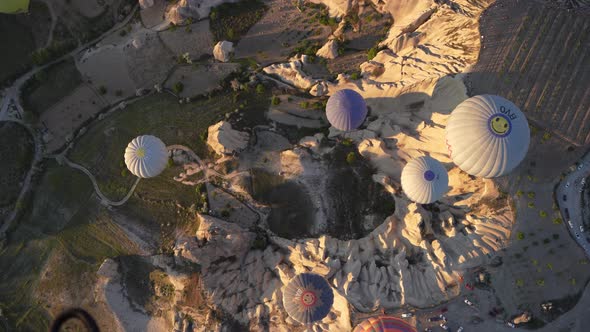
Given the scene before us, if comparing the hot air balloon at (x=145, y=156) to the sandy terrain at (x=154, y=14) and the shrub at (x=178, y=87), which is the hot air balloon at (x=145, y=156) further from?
the sandy terrain at (x=154, y=14)

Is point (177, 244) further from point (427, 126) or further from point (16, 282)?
point (427, 126)

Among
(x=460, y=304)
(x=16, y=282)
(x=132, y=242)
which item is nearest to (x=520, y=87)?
(x=460, y=304)

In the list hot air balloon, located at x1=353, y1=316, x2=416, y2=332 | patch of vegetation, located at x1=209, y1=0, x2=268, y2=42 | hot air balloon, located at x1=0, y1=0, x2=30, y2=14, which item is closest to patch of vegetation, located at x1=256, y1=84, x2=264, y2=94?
patch of vegetation, located at x1=209, y1=0, x2=268, y2=42

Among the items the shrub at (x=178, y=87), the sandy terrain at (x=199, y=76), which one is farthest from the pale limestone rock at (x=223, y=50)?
the shrub at (x=178, y=87)

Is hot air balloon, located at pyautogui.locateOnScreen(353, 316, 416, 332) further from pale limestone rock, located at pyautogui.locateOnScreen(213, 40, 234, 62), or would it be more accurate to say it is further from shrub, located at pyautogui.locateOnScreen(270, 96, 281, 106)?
pale limestone rock, located at pyautogui.locateOnScreen(213, 40, 234, 62)

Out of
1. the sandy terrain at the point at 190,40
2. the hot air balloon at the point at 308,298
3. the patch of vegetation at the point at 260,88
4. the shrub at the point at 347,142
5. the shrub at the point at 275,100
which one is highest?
the sandy terrain at the point at 190,40

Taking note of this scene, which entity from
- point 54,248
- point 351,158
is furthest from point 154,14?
point 351,158
